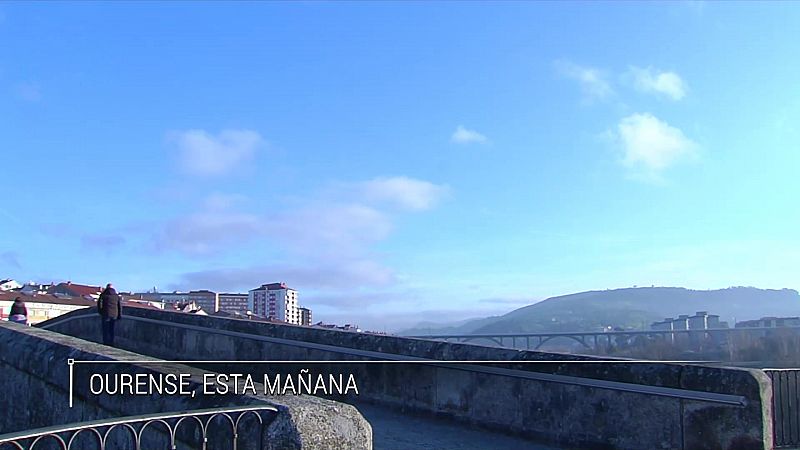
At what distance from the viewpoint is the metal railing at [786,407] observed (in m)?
7.59

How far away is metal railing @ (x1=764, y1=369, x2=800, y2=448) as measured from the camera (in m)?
7.59

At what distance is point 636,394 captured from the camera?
6.36 m

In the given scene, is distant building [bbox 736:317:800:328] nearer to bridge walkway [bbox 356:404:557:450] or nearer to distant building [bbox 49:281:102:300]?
distant building [bbox 49:281:102:300]

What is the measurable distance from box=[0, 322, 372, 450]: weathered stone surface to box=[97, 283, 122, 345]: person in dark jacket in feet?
11.5

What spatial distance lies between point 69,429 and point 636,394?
486 centimetres

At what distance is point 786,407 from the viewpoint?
7691mm

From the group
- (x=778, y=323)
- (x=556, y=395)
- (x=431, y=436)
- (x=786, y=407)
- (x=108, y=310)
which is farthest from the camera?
(x=778, y=323)

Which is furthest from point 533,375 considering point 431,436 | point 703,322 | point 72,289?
point 703,322

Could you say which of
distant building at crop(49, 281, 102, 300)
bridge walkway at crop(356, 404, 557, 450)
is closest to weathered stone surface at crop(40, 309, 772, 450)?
bridge walkway at crop(356, 404, 557, 450)

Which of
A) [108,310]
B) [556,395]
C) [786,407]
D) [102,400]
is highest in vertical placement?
[108,310]

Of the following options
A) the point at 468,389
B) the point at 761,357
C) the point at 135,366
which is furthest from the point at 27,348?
the point at 761,357

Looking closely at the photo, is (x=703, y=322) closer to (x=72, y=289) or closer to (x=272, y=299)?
(x=272, y=299)

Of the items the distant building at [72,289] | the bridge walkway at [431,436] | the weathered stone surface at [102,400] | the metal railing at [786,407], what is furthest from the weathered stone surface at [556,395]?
the distant building at [72,289]

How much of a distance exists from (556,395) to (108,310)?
971 cm
